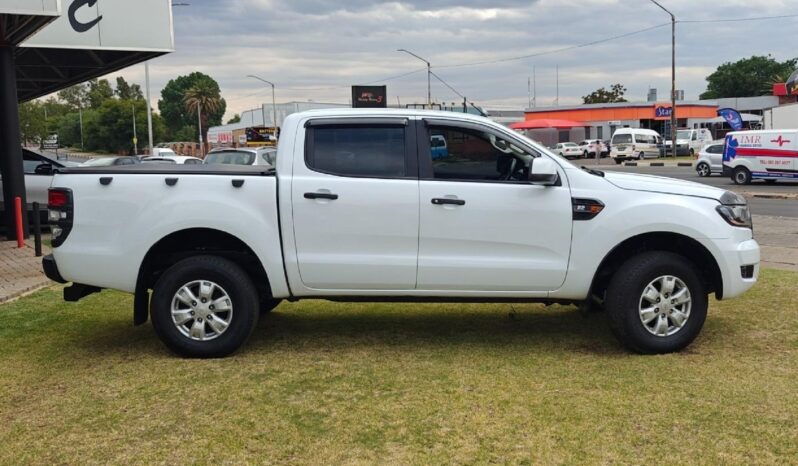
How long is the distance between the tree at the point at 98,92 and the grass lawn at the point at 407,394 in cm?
17310

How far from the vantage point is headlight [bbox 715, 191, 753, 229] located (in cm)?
558

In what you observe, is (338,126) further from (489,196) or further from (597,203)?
(597,203)

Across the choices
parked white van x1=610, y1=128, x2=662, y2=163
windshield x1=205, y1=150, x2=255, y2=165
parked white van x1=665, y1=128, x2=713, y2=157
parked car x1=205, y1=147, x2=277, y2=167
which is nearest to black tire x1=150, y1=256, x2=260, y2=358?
parked car x1=205, y1=147, x2=277, y2=167

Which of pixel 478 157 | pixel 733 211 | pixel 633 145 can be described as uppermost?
pixel 633 145

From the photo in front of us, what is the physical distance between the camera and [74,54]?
61.3 feet

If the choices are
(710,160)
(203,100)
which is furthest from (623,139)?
(203,100)

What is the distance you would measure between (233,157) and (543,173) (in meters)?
11.4

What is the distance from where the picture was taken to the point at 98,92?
16825 cm

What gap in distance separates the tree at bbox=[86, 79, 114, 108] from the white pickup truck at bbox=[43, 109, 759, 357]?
173140mm

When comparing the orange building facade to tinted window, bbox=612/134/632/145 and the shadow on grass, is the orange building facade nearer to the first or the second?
tinted window, bbox=612/134/632/145

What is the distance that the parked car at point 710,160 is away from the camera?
28750 millimetres

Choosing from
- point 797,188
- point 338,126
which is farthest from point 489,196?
point 797,188

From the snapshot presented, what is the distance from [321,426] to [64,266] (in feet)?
8.35

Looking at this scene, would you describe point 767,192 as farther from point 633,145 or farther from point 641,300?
point 633,145
